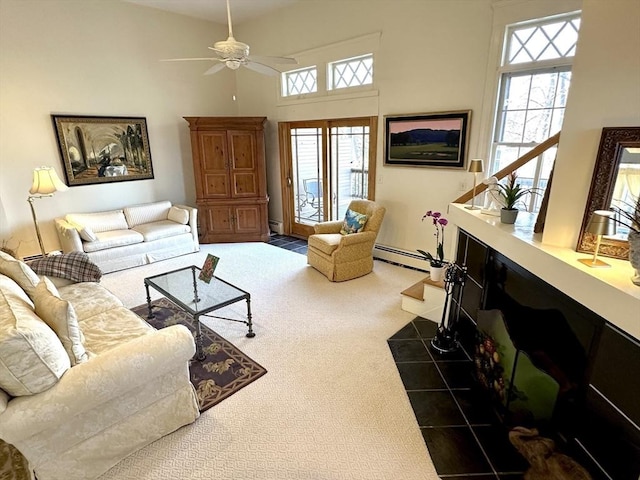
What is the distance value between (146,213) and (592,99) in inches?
217

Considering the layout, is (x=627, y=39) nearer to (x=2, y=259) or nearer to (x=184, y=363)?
(x=184, y=363)

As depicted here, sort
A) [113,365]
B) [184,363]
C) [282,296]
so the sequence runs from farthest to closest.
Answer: [282,296] → [184,363] → [113,365]

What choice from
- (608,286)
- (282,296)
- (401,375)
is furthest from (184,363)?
(608,286)

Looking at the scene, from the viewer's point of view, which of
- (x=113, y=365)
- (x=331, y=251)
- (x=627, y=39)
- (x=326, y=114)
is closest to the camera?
(x=627, y=39)

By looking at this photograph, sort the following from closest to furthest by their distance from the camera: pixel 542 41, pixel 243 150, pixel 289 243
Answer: pixel 542 41
pixel 243 150
pixel 289 243

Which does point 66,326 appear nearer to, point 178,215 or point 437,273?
point 437,273

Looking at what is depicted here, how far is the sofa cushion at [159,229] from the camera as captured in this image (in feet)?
16.1

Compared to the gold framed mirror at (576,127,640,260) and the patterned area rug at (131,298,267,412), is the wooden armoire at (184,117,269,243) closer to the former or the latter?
the patterned area rug at (131,298,267,412)

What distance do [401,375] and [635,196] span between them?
1.81 metres

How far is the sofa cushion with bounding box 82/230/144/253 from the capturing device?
442cm

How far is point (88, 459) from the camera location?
1.79 meters

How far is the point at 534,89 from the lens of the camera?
11.0 feet

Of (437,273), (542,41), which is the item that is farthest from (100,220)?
(542,41)

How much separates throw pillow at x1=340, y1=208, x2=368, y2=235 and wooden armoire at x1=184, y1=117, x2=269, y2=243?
1.86 metres
